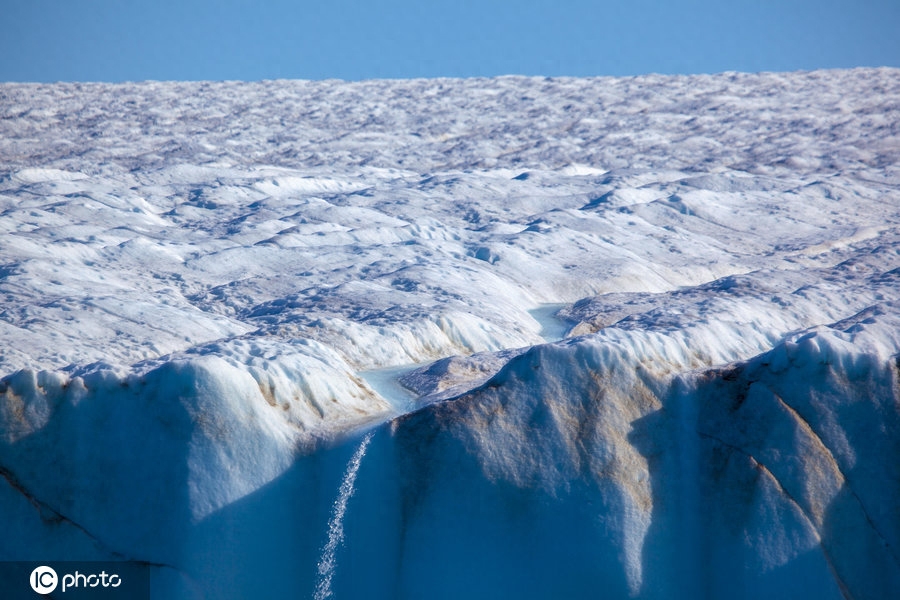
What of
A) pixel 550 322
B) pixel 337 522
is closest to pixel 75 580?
pixel 337 522

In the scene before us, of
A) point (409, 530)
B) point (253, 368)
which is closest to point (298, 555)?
point (409, 530)

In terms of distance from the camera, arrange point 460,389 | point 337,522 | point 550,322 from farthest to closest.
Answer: point 550,322 → point 460,389 → point 337,522

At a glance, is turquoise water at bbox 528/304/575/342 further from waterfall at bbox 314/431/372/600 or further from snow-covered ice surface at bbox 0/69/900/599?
waterfall at bbox 314/431/372/600

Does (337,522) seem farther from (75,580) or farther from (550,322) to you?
(550,322)

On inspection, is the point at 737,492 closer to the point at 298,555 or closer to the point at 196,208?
the point at 298,555

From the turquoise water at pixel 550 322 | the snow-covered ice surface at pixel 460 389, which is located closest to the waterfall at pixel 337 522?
the snow-covered ice surface at pixel 460 389

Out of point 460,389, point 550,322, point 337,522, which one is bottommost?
point 337,522

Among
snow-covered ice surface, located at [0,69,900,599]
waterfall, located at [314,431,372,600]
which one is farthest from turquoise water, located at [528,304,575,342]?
waterfall, located at [314,431,372,600]

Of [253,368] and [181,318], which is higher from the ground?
[181,318]
